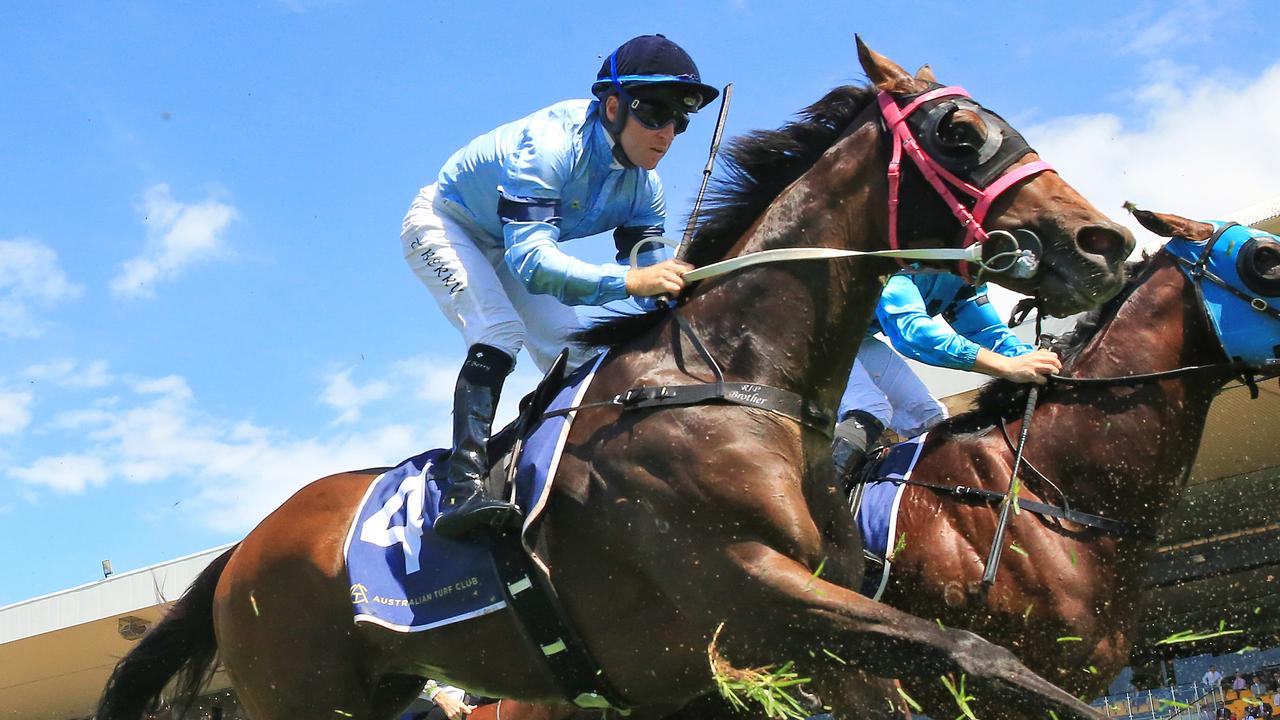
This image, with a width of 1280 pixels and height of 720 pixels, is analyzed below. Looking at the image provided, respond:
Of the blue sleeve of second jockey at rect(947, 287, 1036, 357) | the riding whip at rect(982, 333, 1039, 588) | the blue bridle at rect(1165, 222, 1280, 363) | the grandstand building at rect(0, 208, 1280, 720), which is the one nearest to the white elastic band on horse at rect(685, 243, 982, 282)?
the riding whip at rect(982, 333, 1039, 588)

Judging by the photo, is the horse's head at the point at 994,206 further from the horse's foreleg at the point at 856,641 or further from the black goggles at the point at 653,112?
the horse's foreleg at the point at 856,641

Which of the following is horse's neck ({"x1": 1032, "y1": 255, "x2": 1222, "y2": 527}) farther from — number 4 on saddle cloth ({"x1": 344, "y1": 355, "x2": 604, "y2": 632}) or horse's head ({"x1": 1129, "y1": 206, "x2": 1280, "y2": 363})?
number 4 on saddle cloth ({"x1": 344, "y1": 355, "x2": 604, "y2": 632})

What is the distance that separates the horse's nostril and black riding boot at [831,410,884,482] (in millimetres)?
1850

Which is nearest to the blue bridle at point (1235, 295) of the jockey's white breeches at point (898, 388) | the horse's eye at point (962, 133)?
the jockey's white breeches at point (898, 388)

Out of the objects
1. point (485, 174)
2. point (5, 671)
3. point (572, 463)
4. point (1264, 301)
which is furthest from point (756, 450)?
point (5, 671)

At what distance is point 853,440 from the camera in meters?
5.39

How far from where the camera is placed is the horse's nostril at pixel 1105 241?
3.49 metres

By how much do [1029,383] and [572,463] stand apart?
208cm

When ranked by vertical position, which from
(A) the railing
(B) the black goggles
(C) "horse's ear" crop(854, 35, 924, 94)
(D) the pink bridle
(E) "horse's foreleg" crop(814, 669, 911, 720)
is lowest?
(A) the railing

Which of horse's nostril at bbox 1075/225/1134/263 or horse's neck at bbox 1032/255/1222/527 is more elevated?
horse's nostril at bbox 1075/225/1134/263

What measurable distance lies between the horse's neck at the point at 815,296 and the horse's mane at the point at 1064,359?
→ 4.80 feet

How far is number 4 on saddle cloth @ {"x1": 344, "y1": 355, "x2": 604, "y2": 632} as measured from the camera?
3979 millimetres

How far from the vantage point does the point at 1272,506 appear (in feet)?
39.8

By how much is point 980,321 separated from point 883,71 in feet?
7.42
